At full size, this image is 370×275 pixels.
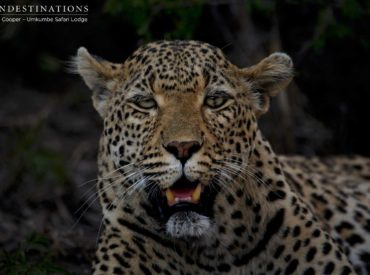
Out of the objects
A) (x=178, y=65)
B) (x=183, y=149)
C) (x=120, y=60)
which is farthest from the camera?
(x=120, y=60)

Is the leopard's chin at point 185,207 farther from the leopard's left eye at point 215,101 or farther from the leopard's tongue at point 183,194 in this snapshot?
the leopard's left eye at point 215,101

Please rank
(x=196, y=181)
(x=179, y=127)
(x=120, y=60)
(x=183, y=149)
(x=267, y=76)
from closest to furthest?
(x=183, y=149)
(x=196, y=181)
(x=179, y=127)
(x=267, y=76)
(x=120, y=60)

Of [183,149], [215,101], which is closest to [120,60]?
[215,101]

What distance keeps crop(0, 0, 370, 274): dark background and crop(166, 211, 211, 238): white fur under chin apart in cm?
244

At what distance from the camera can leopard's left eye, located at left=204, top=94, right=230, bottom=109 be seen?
8.07 metres

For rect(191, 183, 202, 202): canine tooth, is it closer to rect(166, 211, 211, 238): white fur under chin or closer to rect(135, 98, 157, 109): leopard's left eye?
rect(166, 211, 211, 238): white fur under chin

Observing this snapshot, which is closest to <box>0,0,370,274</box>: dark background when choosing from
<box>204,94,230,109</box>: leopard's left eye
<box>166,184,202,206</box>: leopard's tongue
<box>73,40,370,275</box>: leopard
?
<box>73,40,370,275</box>: leopard

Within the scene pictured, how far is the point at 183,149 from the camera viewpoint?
7.39 meters

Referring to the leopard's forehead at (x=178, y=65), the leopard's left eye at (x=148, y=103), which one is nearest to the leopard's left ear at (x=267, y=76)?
the leopard's forehead at (x=178, y=65)

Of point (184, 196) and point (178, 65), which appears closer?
point (184, 196)

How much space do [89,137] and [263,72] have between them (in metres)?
6.83

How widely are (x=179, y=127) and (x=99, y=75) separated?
132cm

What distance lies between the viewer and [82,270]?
1045cm

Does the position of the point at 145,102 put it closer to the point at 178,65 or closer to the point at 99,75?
the point at 178,65
